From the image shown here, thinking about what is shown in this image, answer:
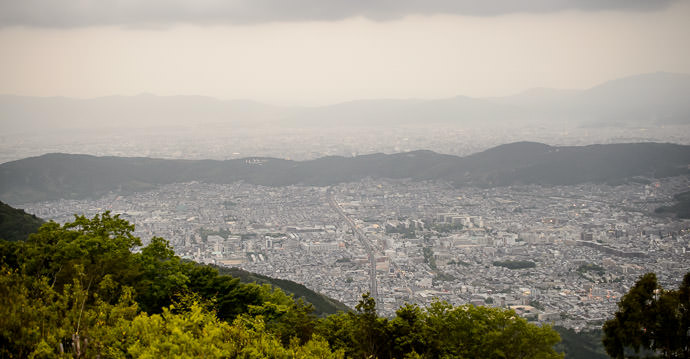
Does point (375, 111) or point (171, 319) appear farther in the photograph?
point (375, 111)

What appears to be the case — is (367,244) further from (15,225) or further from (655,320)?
(655,320)

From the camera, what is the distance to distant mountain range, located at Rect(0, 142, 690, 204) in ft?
175

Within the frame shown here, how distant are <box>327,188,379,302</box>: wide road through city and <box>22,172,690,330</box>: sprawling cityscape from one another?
0.40ft

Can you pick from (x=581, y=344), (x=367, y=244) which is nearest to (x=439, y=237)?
(x=367, y=244)

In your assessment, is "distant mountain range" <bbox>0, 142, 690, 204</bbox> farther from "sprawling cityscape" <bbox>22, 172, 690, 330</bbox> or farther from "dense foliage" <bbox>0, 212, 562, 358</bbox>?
"dense foliage" <bbox>0, 212, 562, 358</bbox>

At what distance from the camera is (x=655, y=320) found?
866cm

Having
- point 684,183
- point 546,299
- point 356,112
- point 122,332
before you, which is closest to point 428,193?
point 684,183

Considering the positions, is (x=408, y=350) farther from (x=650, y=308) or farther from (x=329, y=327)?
(x=650, y=308)

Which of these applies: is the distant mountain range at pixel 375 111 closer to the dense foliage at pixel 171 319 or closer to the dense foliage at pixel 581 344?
the dense foliage at pixel 581 344

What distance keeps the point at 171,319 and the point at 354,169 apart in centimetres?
6157

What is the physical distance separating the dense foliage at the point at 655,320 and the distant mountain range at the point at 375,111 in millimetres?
118658

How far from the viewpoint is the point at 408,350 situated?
9953 millimetres

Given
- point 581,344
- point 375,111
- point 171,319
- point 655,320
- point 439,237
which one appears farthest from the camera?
point 375,111

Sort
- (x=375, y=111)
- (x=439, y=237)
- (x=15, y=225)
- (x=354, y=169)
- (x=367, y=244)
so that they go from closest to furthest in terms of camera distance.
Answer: (x=15, y=225) < (x=367, y=244) < (x=439, y=237) < (x=354, y=169) < (x=375, y=111)
